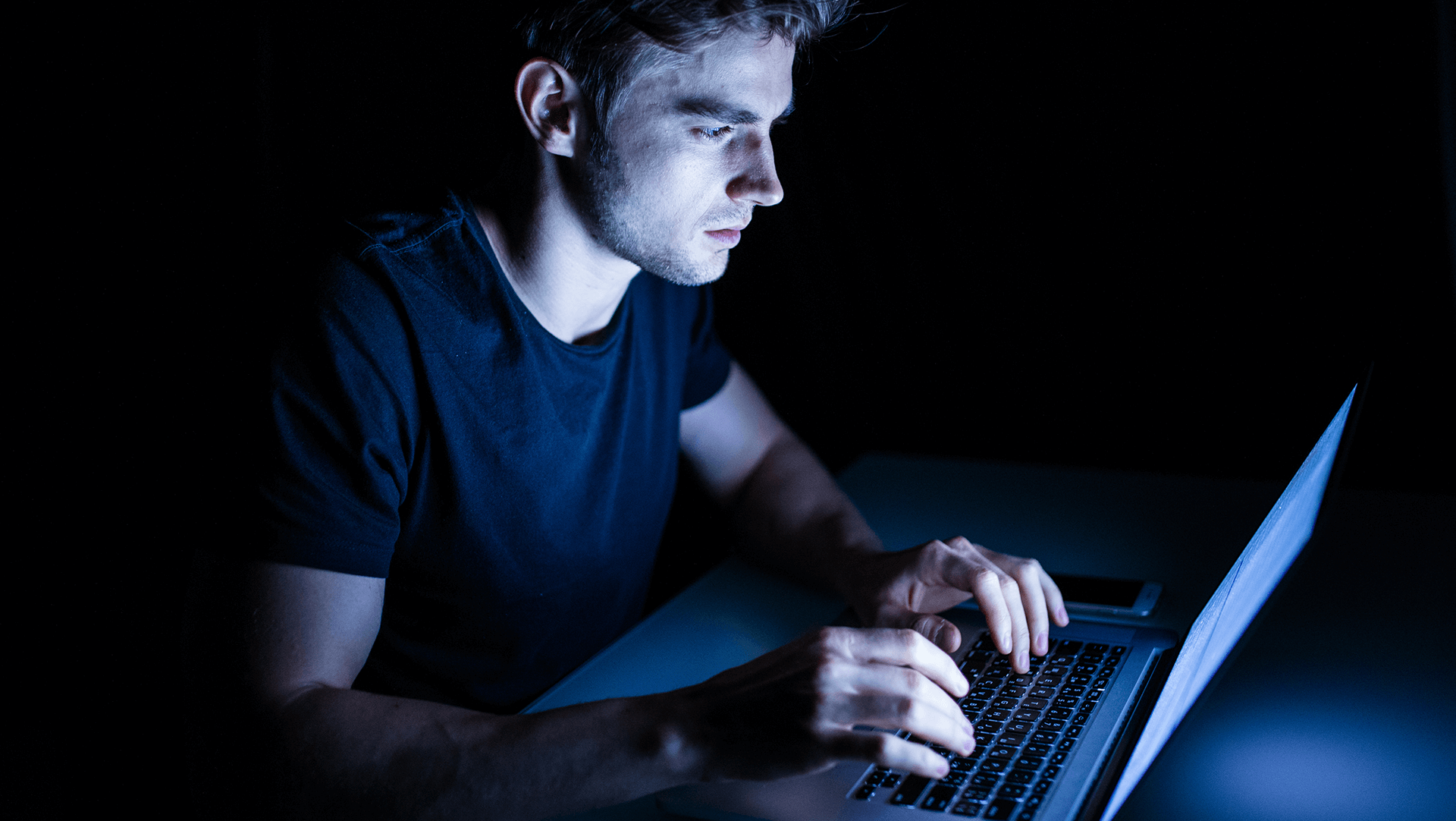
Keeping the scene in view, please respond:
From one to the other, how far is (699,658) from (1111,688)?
0.37 meters

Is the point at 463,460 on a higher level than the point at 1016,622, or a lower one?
lower

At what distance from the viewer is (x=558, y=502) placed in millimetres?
1073

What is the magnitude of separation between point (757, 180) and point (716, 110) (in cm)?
8

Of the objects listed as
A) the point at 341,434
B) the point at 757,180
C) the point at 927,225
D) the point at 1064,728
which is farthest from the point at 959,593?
the point at 927,225

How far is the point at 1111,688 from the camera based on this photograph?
0.85 m

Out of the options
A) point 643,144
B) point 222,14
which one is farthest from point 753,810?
point 222,14

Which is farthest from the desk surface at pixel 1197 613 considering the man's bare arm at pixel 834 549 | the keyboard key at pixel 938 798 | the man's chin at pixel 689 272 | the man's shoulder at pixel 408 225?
the man's shoulder at pixel 408 225

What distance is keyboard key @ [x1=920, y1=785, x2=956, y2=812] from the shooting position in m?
0.69

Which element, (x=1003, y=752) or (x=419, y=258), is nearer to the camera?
(x=1003, y=752)

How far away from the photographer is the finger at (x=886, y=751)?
651mm

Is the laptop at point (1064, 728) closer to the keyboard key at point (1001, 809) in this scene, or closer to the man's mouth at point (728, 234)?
the keyboard key at point (1001, 809)

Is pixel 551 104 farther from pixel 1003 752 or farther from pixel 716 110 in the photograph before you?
pixel 1003 752

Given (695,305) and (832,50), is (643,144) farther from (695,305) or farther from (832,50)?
(832,50)

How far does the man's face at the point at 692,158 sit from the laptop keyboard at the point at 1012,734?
49 cm
